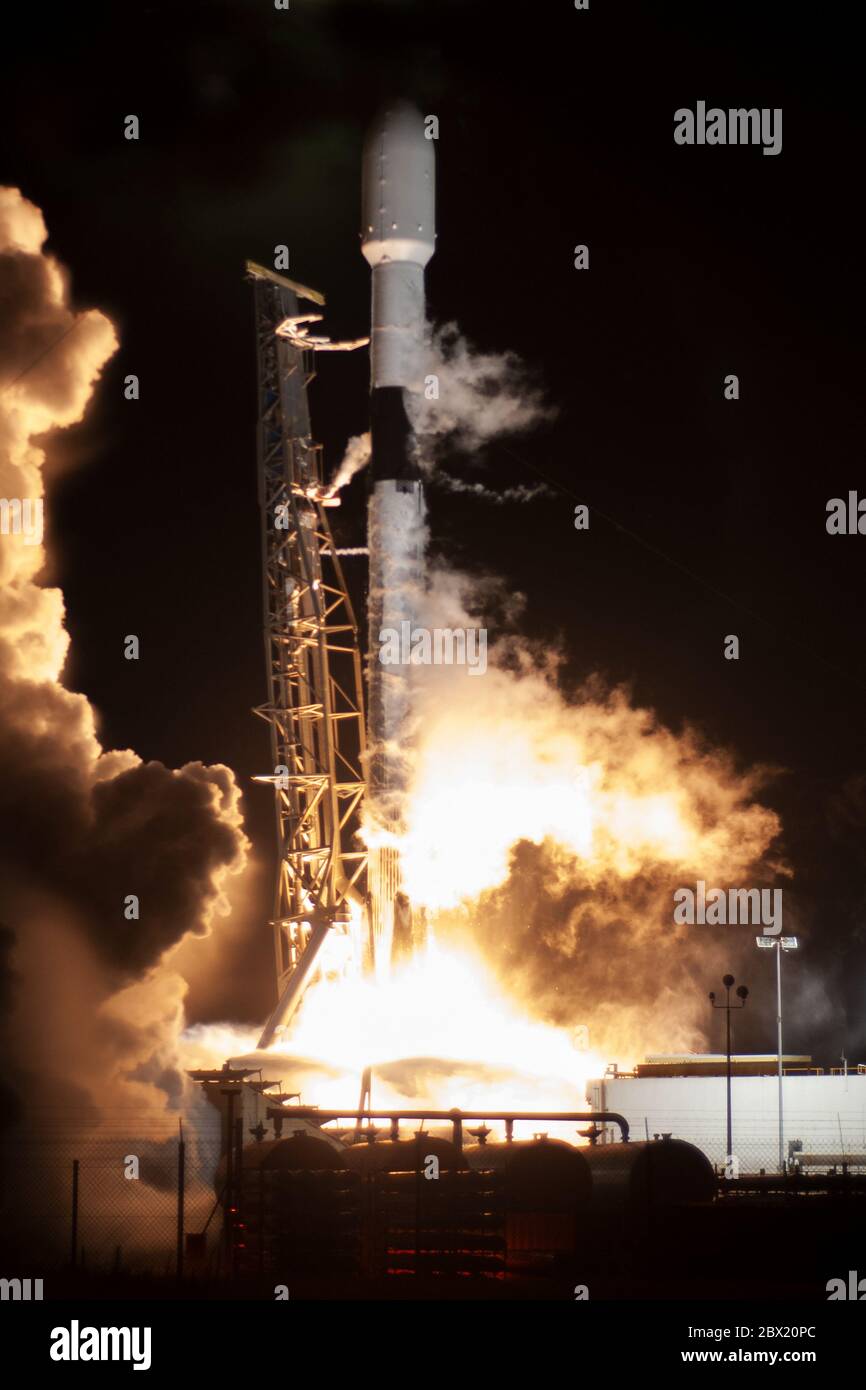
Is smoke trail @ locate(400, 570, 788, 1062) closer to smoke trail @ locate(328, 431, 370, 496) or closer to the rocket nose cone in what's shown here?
smoke trail @ locate(328, 431, 370, 496)

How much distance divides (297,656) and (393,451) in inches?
232

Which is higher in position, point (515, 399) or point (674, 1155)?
point (515, 399)

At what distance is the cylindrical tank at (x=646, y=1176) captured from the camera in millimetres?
39031

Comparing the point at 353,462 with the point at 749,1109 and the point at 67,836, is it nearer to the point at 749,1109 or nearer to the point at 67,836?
the point at 67,836

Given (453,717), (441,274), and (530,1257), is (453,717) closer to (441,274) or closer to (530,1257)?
(441,274)

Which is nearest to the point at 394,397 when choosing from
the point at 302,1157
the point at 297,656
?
the point at 297,656

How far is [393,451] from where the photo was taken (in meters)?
55.7

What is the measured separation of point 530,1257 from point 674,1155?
4265 mm

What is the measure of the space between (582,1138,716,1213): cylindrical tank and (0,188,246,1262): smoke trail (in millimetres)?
9344

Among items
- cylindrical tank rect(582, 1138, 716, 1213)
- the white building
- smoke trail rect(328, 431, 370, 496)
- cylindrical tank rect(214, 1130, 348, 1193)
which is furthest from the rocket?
cylindrical tank rect(214, 1130, 348, 1193)

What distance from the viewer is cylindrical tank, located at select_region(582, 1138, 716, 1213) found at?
39.0m

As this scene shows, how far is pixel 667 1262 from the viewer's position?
115 ft
